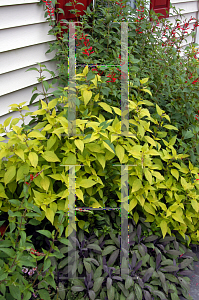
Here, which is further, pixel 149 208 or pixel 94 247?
pixel 149 208

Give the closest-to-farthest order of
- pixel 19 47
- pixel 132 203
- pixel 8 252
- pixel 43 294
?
pixel 8 252
pixel 43 294
pixel 132 203
pixel 19 47

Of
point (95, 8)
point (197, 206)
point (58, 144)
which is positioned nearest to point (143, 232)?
point (197, 206)

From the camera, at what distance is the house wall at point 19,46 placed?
6.93ft

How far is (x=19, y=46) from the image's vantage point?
2.23m

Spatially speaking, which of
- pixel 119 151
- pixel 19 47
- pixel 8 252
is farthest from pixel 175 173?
pixel 19 47

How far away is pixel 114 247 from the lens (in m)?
1.80

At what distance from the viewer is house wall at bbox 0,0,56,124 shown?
2.11 meters

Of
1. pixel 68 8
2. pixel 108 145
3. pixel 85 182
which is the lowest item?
pixel 85 182

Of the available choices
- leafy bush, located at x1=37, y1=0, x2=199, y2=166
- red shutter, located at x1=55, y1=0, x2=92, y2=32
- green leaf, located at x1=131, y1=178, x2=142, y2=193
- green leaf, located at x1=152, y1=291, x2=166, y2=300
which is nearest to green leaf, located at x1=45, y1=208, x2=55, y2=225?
green leaf, located at x1=131, y1=178, x2=142, y2=193

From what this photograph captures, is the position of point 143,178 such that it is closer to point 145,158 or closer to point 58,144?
point 145,158

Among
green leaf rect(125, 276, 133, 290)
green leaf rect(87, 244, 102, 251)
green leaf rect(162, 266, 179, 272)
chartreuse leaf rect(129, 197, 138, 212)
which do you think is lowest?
green leaf rect(162, 266, 179, 272)

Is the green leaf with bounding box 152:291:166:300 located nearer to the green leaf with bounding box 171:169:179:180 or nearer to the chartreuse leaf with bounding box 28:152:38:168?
the green leaf with bounding box 171:169:179:180

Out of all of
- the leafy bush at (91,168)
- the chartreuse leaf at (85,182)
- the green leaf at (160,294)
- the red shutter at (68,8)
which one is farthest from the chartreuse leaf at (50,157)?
the red shutter at (68,8)

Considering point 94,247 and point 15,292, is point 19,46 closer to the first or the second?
point 94,247
